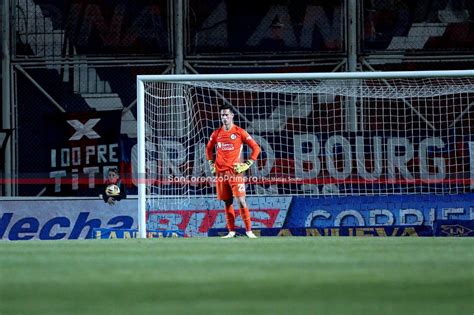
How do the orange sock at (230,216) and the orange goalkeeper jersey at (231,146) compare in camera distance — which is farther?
the orange goalkeeper jersey at (231,146)

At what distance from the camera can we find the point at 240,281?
4910mm

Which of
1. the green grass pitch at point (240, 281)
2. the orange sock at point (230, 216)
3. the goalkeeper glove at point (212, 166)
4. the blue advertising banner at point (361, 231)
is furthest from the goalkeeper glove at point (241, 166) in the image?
the green grass pitch at point (240, 281)

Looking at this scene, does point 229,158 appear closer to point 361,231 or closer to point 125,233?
point 125,233

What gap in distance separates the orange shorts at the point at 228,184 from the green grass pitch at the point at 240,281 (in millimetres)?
5801

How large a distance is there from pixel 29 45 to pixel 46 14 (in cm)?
59

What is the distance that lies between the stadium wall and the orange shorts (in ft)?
4.12

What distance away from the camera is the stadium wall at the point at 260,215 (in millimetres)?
14484

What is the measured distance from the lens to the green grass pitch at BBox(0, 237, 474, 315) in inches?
158

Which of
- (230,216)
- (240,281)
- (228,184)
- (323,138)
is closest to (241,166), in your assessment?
(228,184)

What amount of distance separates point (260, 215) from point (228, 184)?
1.62m

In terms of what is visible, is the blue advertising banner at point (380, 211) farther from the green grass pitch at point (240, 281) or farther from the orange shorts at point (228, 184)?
the green grass pitch at point (240, 281)

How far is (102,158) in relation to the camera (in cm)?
1720

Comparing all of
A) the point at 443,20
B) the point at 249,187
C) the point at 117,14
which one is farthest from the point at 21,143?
the point at 443,20

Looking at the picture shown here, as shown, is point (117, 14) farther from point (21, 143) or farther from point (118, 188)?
point (118, 188)
